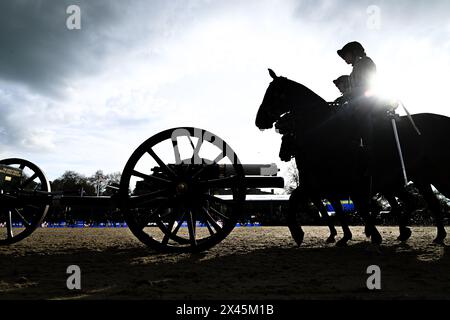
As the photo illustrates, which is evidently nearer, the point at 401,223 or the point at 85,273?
the point at 85,273

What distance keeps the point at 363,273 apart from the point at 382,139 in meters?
2.86

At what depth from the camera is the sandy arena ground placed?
2594 mm

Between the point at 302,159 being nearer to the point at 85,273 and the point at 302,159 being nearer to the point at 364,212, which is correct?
the point at 364,212

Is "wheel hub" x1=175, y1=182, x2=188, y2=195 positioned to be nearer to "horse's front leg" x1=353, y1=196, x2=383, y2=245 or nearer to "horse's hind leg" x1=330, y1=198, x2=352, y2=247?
"horse's front leg" x1=353, y1=196, x2=383, y2=245

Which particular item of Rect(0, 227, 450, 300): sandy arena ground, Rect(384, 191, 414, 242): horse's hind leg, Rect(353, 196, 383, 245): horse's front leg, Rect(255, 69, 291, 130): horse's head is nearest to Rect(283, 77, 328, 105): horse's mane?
Rect(255, 69, 291, 130): horse's head

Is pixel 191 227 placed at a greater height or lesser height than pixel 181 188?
lesser

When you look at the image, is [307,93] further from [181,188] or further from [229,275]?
[229,275]

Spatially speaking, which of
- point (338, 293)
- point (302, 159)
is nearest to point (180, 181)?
point (302, 159)

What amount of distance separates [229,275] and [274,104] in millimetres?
3245

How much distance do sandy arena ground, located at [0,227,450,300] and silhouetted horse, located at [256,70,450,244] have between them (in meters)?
1.03

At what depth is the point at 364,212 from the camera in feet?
15.6

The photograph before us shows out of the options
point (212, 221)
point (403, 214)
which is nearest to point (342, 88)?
point (403, 214)

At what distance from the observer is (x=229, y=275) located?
3.33 metres
